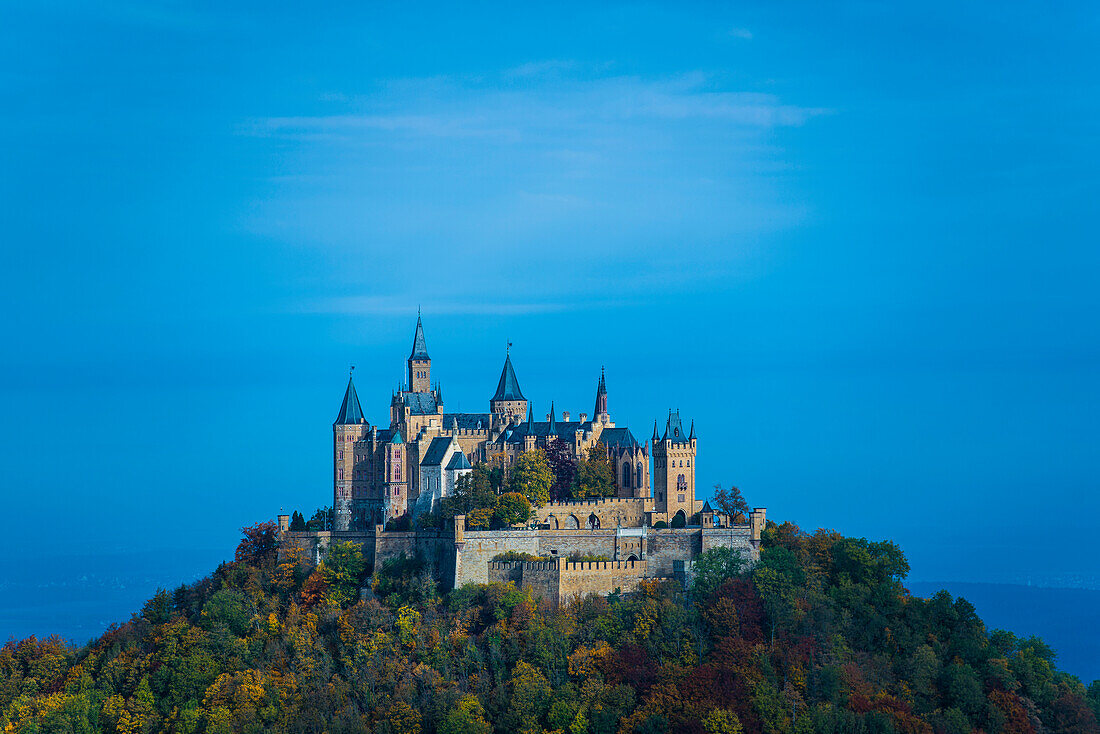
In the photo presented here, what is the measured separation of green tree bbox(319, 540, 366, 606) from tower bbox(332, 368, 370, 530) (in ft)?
22.3

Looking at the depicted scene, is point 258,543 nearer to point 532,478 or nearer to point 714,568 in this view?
point 532,478

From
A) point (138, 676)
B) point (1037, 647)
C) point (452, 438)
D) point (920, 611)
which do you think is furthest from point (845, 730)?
→ point (138, 676)

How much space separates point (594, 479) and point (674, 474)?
435 cm

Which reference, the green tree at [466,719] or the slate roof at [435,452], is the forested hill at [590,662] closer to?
the green tree at [466,719]

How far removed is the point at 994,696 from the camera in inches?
2682

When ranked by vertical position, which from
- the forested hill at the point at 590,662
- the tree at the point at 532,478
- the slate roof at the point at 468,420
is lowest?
the forested hill at the point at 590,662

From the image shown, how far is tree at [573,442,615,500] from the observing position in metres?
79.4

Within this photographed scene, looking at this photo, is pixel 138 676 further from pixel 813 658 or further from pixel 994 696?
pixel 994 696

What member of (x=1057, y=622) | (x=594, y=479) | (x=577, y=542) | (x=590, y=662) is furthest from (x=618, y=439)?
(x=1057, y=622)

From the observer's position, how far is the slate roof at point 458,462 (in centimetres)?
8094

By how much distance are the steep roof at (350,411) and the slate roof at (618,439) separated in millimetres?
14267

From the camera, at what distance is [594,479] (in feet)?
261

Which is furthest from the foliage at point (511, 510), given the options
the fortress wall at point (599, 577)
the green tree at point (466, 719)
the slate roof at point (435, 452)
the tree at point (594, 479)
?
the green tree at point (466, 719)

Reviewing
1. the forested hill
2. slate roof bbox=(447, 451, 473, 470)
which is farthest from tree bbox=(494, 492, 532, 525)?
slate roof bbox=(447, 451, 473, 470)
